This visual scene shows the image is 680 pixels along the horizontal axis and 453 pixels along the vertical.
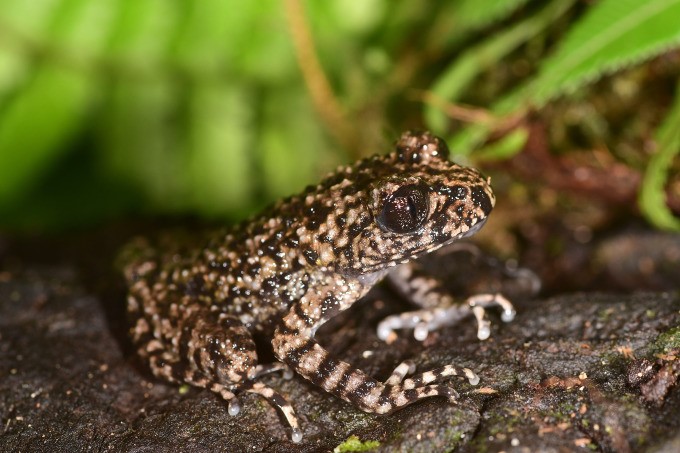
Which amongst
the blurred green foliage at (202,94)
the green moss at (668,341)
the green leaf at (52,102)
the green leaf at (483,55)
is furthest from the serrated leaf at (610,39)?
the green leaf at (52,102)

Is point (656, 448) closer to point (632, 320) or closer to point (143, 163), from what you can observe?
point (632, 320)

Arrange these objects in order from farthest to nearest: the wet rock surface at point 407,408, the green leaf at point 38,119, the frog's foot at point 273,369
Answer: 1. the green leaf at point 38,119
2. the frog's foot at point 273,369
3. the wet rock surface at point 407,408

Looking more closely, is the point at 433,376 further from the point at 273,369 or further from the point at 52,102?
the point at 52,102

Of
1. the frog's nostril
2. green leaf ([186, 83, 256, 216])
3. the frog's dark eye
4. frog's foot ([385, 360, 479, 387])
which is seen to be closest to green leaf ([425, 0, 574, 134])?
the frog's nostril

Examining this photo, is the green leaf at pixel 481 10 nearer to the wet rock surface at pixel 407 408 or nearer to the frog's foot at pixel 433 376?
the wet rock surface at pixel 407 408

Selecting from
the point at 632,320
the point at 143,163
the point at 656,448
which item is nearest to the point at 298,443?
the point at 656,448

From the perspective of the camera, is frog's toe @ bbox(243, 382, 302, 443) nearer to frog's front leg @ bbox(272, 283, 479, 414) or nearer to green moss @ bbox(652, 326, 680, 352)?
frog's front leg @ bbox(272, 283, 479, 414)
